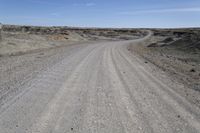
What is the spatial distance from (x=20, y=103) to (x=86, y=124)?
7.89 ft

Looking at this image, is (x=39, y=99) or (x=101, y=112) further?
(x=39, y=99)

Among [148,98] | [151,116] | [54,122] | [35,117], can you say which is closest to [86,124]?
[54,122]

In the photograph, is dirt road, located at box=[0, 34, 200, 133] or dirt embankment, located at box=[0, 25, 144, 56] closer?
dirt road, located at box=[0, 34, 200, 133]

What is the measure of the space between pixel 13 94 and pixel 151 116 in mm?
4354

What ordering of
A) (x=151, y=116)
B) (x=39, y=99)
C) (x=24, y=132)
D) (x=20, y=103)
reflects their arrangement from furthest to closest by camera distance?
(x=39, y=99)
(x=20, y=103)
(x=151, y=116)
(x=24, y=132)

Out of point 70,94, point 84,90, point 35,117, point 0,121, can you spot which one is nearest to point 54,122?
point 35,117

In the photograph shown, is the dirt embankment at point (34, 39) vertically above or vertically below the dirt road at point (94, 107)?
below

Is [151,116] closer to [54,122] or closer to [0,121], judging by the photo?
[54,122]

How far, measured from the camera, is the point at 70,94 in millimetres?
8711

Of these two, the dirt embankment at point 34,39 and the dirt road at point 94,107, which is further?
the dirt embankment at point 34,39

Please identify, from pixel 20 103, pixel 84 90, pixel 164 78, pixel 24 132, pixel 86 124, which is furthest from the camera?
pixel 164 78

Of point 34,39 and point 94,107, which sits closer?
point 94,107

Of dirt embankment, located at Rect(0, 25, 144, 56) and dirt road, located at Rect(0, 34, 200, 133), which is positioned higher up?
dirt road, located at Rect(0, 34, 200, 133)

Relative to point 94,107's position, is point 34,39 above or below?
below
